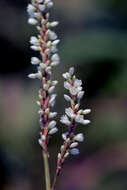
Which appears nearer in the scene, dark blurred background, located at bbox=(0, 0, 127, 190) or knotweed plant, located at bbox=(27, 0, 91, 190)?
knotweed plant, located at bbox=(27, 0, 91, 190)

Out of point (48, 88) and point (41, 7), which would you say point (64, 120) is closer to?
point (48, 88)

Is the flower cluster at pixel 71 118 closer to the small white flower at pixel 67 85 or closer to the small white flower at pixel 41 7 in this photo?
the small white flower at pixel 67 85

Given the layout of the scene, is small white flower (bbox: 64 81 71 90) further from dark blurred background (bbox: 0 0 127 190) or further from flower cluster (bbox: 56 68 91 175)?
dark blurred background (bbox: 0 0 127 190)

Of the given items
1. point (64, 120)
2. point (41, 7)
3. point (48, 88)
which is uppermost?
point (41, 7)

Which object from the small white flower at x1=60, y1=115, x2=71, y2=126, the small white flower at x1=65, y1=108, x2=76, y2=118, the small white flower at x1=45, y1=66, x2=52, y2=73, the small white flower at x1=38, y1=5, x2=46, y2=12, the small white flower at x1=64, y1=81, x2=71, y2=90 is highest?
the small white flower at x1=38, y1=5, x2=46, y2=12

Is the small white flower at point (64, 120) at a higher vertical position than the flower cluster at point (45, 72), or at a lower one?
lower

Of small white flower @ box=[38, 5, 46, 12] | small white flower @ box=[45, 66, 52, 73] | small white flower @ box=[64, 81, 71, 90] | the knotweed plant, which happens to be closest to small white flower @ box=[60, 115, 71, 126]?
the knotweed plant

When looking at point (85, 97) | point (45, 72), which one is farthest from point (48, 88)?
point (85, 97)

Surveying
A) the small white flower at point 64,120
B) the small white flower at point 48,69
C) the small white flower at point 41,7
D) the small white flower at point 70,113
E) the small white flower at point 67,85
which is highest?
the small white flower at point 41,7

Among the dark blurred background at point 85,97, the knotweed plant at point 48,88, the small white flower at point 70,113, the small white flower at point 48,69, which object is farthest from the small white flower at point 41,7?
the dark blurred background at point 85,97

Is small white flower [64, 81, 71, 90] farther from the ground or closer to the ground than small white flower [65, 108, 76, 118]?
farther from the ground
